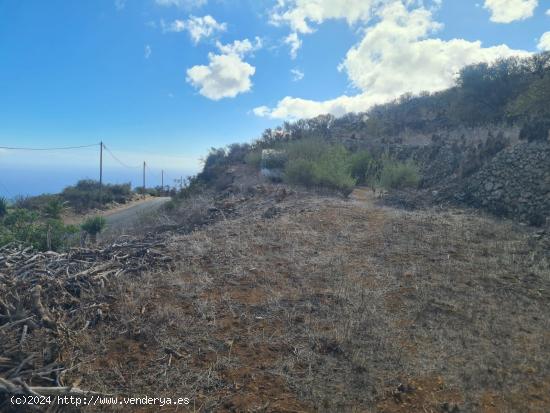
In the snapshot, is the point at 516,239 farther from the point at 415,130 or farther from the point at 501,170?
the point at 415,130

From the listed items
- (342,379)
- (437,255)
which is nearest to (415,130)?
(437,255)

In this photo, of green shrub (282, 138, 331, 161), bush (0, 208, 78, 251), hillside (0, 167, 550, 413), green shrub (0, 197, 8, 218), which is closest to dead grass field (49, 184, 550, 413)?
hillside (0, 167, 550, 413)

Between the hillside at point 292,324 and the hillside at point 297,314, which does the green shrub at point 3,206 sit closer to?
the hillside at point 297,314

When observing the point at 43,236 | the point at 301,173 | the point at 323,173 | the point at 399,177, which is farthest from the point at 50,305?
the point at 399,177

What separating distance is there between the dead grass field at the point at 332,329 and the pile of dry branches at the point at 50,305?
0.16 metres

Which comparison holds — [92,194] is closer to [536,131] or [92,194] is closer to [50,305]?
[50,305]

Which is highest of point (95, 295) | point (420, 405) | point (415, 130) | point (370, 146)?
point (415, 130)

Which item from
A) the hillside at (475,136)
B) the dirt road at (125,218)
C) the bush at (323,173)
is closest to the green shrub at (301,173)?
the bush at (323,173)

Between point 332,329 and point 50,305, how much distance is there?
306cm

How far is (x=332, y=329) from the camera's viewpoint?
155 inches

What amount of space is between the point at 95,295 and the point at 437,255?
525 cm

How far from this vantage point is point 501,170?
10234 millimetres

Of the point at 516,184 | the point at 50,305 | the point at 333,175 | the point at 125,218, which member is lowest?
the point at 125,218

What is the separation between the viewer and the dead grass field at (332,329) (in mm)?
3055
